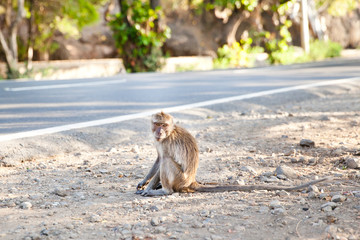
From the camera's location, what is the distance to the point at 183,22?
29.4 meters

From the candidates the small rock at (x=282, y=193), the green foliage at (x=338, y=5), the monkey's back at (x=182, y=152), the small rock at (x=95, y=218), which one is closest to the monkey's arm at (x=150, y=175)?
the monkey's back at (x=182, y=152)

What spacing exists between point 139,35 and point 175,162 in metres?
16.4

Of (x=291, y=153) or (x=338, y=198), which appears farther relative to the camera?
(x=291, y=153)

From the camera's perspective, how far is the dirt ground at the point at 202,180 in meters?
3.15

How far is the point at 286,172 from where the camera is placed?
4.50 metres

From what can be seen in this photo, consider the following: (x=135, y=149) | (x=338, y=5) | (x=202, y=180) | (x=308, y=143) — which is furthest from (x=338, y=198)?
(x=338, y=5)

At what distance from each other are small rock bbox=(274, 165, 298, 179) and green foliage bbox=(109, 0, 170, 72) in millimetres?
15672

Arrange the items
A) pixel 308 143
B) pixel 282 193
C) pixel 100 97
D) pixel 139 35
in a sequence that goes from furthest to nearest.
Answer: pixel 139 35 → pixel 100 97 → pixel 308 143 → pixel 282 193

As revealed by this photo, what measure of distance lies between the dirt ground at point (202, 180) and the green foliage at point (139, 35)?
1245cm

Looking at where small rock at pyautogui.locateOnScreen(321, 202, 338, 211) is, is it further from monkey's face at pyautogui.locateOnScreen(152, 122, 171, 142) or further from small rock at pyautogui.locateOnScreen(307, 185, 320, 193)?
monkey's face at pyautogui.locateOnScreen(152, 122, 171, 142)

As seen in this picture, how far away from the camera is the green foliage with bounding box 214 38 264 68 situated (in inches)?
883

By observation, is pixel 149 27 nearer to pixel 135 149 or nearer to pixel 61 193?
pixel 135 149

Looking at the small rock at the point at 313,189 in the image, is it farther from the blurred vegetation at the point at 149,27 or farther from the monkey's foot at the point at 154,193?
the blurred vegetation at the point at 149,27

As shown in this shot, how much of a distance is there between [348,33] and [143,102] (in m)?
28.9
